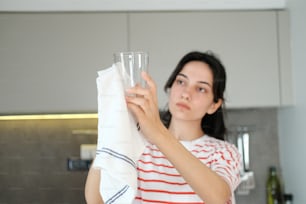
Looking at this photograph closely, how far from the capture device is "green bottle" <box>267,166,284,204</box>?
7.65 ft

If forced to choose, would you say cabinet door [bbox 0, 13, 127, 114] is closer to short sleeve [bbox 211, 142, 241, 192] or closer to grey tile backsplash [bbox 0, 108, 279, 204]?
grey tile backsplash [bbox 0, 108, 279, 204]

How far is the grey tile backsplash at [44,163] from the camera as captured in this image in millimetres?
2352

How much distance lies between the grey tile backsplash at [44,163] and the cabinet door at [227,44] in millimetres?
326

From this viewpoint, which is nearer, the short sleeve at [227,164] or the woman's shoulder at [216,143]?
the short sleeve at [227,164]

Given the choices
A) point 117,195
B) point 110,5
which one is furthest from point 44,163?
point 117,195

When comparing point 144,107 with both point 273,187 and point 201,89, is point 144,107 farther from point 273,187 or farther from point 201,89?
point 273,187

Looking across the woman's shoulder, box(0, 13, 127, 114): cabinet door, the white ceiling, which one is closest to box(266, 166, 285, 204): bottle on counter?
the white ceiling

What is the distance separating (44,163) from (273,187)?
1.15 metres

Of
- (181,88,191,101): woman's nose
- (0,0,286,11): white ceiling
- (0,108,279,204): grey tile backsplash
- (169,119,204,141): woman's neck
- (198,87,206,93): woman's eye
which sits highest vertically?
(0,0,286,11): white ceiling

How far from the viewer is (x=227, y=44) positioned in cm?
213

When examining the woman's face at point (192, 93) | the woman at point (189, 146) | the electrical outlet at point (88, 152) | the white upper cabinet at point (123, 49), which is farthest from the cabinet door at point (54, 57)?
the woman's face at point (192, 93)

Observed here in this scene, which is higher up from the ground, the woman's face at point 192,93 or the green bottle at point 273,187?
the woman's face at point 192,93

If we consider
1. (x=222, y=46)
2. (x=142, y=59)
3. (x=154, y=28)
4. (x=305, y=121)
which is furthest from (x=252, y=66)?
(x=142, y=59)

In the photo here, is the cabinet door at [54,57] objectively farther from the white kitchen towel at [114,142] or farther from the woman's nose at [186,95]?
the white kitchen towel at [114,142]
